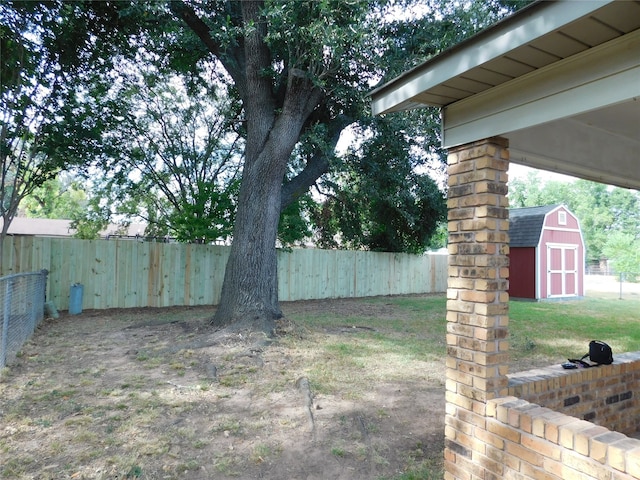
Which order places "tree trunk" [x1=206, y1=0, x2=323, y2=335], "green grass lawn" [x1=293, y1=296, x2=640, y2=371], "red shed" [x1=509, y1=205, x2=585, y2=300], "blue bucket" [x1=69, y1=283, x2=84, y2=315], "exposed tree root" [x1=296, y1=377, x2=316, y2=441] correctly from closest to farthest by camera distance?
"exposed tree root" [x1=296, y1=377, x2=316, y2=441]
"green grass lawn" [x1=293, y1=296, x2=640, y2=371]
"tree trunk" [x1=206, y1=0, x2=323, y2=335]
"blue bucket" [x1=69, y1=283, x2=84, y2=315]
"red shed" [x1=509, y1=205, x2=585, y2=300]

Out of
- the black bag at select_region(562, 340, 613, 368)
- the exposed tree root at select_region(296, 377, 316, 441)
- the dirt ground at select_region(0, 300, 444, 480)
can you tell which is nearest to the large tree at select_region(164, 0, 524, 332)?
the dirt ground at select_region(0, 300, 444, 480)

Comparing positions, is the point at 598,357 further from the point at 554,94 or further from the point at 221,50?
the point at 221,50

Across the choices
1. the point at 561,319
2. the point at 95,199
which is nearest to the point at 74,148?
the point at 95,199

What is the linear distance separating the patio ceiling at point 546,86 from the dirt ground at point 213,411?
2329 millimetres

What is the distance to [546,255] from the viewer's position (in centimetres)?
1524

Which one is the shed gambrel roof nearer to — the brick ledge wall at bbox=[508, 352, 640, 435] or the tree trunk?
the tree trunk

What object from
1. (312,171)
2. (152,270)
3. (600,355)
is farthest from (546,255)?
(600,355)

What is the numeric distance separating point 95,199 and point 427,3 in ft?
43.2

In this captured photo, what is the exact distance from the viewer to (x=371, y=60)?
7.34m

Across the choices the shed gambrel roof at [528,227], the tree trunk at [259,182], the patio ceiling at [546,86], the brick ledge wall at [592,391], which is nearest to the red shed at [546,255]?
the shed gambrel roof at [528,227]

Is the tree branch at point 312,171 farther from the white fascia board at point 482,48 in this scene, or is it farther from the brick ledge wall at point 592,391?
the brick ledge wall at point 592,391

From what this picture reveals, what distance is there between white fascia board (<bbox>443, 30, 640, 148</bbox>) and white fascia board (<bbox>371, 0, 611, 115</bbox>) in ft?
1.02

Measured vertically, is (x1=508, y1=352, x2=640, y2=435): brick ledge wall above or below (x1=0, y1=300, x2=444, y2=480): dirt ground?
above

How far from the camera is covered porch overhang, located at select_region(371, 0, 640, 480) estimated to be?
1823mm
